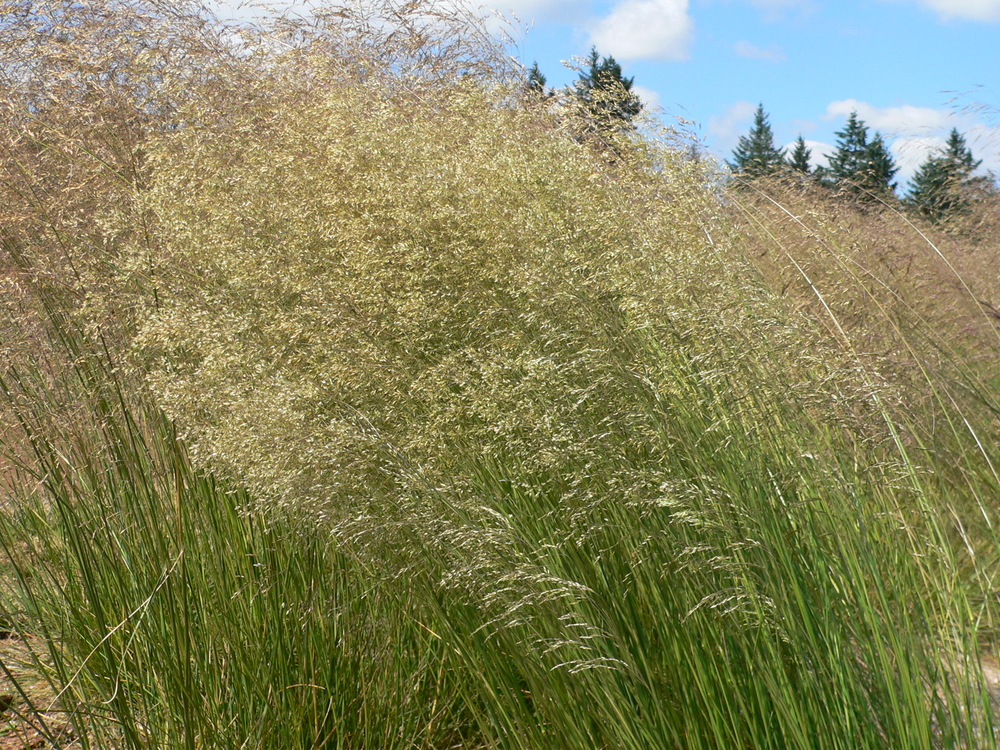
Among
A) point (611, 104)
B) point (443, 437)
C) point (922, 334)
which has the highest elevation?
point (611, 104)

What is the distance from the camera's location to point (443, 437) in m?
2.04

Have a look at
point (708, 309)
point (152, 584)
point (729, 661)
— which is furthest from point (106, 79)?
point (729, 661)

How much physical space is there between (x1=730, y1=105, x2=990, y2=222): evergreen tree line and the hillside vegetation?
139 centimetres

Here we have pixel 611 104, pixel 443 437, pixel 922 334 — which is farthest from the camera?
pixel 922 334

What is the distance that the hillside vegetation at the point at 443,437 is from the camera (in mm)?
1713

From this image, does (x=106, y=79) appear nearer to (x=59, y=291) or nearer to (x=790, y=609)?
(x=59, y=291)

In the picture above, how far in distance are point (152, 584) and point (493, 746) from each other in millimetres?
1064

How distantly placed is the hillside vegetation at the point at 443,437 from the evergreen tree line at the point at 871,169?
1390 millimetres

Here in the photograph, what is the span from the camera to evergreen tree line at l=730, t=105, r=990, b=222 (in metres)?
4.74

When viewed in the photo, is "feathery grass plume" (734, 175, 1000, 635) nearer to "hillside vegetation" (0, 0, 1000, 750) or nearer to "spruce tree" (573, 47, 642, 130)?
A: "hillside vegetation" (0, 0, 1000, 750)

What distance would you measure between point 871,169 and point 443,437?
4.66m

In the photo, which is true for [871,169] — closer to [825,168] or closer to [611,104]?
[825,168]

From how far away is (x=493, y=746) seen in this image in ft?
6.49

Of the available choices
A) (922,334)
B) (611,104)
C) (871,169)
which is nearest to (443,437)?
(611,104)
